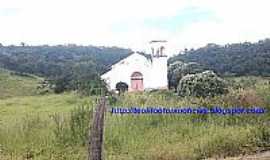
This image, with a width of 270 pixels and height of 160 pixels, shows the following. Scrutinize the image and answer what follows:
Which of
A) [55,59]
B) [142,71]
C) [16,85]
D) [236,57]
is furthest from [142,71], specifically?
[55,59]

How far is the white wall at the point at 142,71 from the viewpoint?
34000 millimetres

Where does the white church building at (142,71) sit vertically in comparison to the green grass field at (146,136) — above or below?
above

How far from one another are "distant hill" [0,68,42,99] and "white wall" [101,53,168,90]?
19.6 feet

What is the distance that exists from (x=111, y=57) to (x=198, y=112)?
4682cm

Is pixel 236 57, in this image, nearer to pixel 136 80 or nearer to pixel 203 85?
pixel 136 80

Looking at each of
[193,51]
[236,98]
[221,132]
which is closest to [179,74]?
[193,51]

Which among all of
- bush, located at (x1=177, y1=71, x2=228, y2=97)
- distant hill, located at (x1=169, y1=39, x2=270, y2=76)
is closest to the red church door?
distant hill, located at (x1=169, y1=39, x2=270, y2=76)

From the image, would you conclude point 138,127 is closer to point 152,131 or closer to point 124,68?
point 152,131

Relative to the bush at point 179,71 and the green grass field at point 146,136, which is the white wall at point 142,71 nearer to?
the bush at point 179,71

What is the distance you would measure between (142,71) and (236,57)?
9276mm

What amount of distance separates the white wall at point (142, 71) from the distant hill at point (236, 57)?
5401mm

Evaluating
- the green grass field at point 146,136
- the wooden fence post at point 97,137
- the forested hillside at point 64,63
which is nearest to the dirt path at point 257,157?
the green grass field at point 146,136

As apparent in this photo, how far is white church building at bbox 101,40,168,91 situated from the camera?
34.2m

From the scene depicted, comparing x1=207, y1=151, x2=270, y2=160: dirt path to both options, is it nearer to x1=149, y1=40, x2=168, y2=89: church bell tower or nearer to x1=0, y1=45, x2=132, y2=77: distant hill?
x1=149, y1=40, x2=168, y2=89: church bell tower
